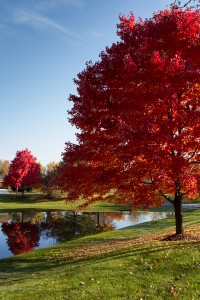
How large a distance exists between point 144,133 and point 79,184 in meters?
5.03

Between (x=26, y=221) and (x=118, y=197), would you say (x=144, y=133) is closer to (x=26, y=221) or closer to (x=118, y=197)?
(x=118, y=197)

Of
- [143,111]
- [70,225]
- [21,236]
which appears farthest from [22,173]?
[143,111]

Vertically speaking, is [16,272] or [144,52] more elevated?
[144,52]

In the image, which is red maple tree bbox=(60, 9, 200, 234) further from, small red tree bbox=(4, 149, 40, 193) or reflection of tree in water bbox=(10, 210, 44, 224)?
small red tree bbox=(4, 149, 40, 193)

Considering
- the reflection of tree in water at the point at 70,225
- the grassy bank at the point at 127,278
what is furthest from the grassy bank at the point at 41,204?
the grassy bank at the point at 127,278

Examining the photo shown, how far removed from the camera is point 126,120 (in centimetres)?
1597

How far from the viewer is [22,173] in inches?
2785

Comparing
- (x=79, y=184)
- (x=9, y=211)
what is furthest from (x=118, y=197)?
(x=9, y=211)

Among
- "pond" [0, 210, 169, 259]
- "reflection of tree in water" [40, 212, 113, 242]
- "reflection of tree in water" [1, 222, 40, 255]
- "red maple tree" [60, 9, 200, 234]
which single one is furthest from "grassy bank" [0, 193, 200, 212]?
"red maple tree" [60, 9, 200, 234]

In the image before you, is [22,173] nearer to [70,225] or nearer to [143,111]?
[70,225]

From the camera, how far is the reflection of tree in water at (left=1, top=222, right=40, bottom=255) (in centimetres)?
2692

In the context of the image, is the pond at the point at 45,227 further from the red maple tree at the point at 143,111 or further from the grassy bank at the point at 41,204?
the red maple tree at the point at 143,111

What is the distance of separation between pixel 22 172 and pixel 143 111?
58.3 m

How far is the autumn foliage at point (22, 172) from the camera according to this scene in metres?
69.5
